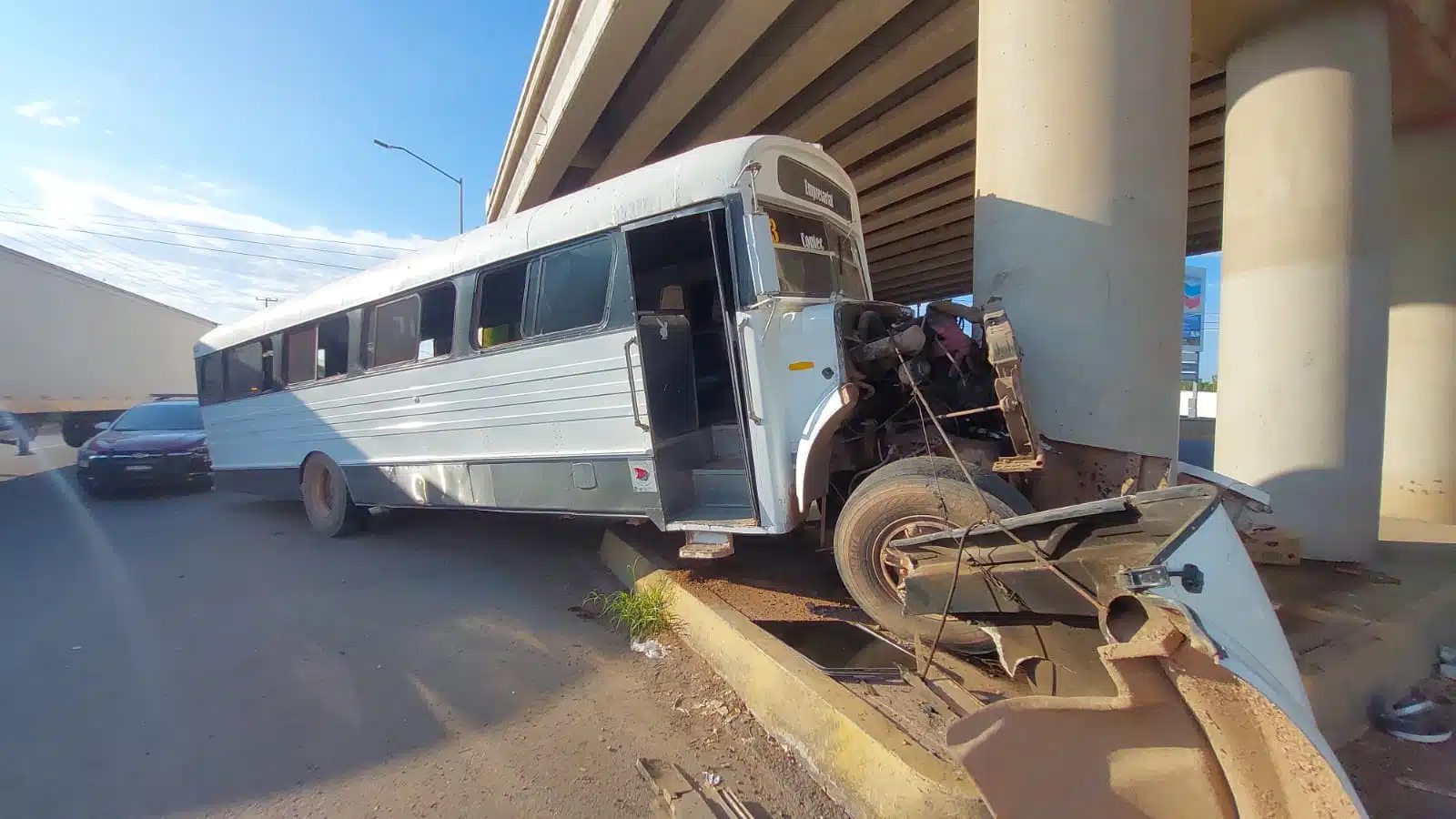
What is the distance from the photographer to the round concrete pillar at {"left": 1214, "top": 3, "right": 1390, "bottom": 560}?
5.32 metres

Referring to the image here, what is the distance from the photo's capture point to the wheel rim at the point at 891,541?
3674 millimetres

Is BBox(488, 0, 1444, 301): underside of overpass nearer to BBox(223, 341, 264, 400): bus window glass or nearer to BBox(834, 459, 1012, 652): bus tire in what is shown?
BBox(834, 459, 1012, 652): bus tire

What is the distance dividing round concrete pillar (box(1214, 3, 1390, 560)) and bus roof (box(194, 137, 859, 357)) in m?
3.27

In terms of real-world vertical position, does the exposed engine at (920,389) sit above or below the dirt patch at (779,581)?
above

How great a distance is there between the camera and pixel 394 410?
6785 millimetres

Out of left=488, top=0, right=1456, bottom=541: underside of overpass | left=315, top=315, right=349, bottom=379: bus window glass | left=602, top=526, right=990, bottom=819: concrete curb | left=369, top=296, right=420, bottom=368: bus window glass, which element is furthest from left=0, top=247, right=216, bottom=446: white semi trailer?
left=602, top=526, right=990, bottom=819: concrete curb

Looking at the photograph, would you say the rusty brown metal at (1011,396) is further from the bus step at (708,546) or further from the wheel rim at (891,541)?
the bus step at (708,546)

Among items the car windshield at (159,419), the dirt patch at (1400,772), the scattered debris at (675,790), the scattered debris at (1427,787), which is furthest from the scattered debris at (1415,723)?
the car windshield at (159,419)

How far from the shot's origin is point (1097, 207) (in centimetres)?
451

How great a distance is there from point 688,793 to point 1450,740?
3582mm

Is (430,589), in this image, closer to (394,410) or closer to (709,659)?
(394,410)

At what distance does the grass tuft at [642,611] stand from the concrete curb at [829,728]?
0.22m

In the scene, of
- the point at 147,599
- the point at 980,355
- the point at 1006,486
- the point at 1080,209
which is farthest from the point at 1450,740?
the point at 147,599

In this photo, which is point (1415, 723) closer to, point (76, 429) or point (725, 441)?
point (725, 441)
